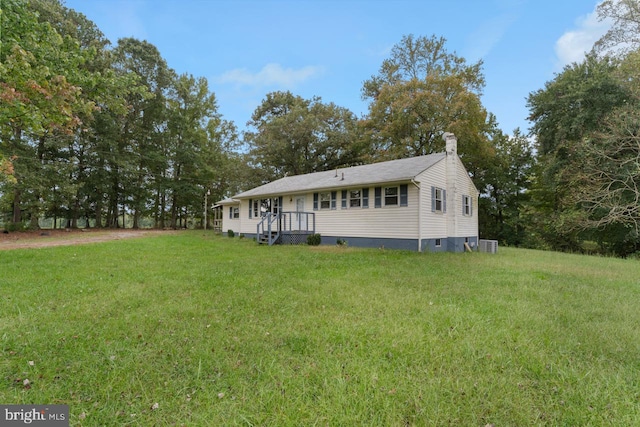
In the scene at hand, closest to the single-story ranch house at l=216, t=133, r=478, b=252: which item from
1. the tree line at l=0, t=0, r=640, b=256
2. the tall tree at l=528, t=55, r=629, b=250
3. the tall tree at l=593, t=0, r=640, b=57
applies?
the tree line at l=0, t=0, r=640, b=256

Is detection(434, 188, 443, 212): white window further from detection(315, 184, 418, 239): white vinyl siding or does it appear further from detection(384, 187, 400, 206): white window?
detection(384, 187, 400, 206): white window

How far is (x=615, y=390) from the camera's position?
2.34m

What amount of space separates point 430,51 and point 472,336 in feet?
88.5

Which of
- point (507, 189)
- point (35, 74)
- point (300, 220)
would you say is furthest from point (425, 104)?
point (35, 74)

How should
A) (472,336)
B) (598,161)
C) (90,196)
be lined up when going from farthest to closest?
(90,196)
(598,161)
(472,336)

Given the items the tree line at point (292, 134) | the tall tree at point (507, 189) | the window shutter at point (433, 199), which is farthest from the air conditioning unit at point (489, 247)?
the tall tree at point (507, 189)

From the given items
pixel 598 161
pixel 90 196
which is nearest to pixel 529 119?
pixel 598 161

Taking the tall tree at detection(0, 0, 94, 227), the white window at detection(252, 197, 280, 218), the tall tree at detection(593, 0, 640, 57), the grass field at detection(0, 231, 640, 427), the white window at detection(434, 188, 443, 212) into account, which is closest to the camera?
the grass field at detection(0, 231, 640, 427)

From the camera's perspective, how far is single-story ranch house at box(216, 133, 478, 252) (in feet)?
38.2

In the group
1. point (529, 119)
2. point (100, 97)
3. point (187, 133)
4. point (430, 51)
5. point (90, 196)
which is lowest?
point (90, 196)

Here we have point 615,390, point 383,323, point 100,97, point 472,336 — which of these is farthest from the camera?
point 100,97

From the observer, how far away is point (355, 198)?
13.3 meters

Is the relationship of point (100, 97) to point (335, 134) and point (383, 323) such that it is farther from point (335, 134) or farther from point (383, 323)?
point (335, 134)

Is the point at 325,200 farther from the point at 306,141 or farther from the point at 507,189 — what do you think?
the point at 507,189
